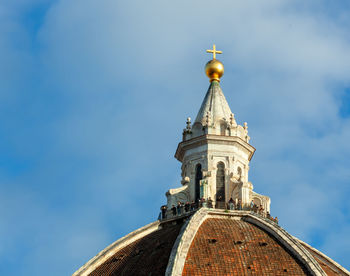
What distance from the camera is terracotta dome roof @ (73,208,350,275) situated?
152 feet

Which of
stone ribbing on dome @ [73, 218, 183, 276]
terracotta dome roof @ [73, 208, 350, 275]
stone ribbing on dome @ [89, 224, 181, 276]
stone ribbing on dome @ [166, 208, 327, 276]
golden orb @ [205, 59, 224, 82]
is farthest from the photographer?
golden orb @ [205, 59, 224, 82]

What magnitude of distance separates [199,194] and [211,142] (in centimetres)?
270

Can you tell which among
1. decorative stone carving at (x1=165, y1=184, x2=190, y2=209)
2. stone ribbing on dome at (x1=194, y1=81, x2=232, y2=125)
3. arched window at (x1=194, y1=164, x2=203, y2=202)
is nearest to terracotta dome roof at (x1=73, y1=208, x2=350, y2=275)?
decorative stone carving at (x1=165, y1=184, x2=190, y2=209)

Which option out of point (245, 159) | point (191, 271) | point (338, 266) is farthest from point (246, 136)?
point (191, 271)

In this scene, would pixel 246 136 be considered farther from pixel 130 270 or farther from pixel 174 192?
pixel 130 270

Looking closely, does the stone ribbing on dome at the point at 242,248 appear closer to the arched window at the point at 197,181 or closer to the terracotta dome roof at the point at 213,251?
the terracotta dome roof at the point at 213,251

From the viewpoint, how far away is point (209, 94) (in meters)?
57.4

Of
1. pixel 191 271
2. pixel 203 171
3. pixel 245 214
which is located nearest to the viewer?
pixel 191 271

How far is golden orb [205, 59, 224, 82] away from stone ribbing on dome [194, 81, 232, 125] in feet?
1.29

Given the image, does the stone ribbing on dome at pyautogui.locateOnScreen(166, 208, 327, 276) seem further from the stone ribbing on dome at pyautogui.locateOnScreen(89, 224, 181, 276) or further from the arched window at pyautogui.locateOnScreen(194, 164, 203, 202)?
the arched window at pyautogui.locateOnScreen(194, 164, 203, 202)

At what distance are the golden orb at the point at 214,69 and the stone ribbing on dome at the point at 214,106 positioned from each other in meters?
0.39

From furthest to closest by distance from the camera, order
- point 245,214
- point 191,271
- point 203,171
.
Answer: point 203,171 → point 245,214 → point 191,271

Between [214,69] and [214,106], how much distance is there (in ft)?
6.71

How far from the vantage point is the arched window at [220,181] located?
5394 cm
